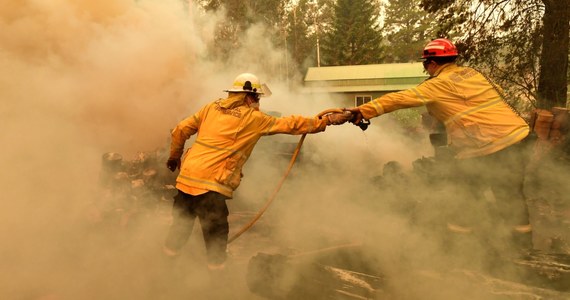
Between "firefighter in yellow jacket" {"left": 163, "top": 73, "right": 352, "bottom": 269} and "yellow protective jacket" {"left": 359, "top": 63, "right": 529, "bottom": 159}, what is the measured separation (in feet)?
4.51

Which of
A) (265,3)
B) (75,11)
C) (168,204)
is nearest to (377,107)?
(168,204)

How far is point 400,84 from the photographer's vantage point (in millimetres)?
24688

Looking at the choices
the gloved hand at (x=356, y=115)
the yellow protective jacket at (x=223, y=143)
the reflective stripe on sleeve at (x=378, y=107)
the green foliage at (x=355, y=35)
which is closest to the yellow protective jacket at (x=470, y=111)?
the reflective stripe on sleeve at (x=378, y=107)

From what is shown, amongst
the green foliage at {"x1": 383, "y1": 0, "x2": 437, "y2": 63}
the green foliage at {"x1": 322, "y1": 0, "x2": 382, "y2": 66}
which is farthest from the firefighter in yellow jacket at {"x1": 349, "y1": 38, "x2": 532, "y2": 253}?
the green foliage at {"x1": 383, "y1": 0, "x2": 437, "y2": 63}

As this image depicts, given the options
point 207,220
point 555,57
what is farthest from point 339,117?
point 555,57

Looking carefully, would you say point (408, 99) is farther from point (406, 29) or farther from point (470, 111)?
point (406, 29)

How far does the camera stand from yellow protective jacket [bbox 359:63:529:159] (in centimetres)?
346

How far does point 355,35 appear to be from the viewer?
3597 cm

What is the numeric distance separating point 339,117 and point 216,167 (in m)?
1.33

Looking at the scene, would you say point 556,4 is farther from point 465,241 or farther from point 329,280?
point 329,280

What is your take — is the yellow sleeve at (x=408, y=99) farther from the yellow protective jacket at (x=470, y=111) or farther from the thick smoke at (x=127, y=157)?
the thick smoke at (x=127, y=157)

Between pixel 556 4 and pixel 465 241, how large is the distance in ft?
28.6

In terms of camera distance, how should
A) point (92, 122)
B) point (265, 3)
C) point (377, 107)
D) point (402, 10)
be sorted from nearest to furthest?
point (377, 107) < point (92, 122) < point (265, 3) < point (402, 10)

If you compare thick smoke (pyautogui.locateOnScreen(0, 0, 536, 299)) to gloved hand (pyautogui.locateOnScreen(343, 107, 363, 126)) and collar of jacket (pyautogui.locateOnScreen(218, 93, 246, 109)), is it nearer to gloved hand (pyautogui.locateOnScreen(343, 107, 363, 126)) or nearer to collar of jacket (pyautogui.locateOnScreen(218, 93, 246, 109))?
gloved hand (pyautogui.locateOnScreen(343, 107, 363, 126))
